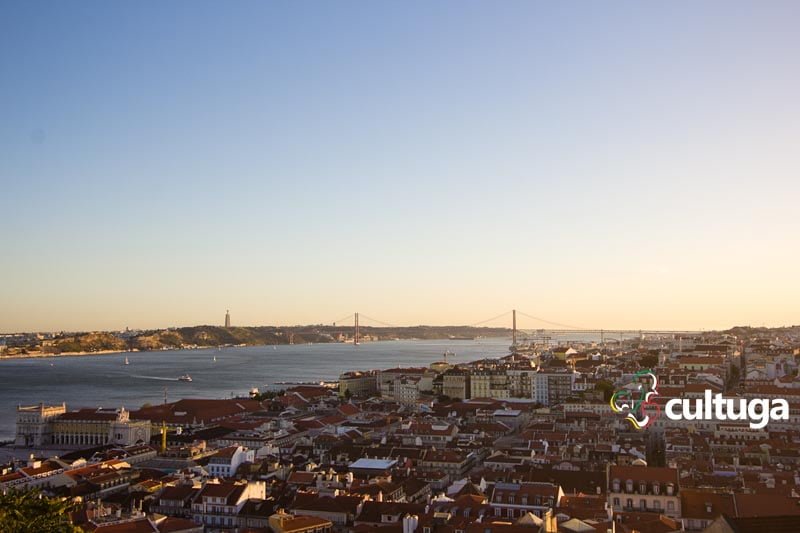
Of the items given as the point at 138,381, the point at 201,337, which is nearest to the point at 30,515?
the point at 138,381

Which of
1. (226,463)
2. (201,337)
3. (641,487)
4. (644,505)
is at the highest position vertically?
(201,337)

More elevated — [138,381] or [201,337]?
[201,337]

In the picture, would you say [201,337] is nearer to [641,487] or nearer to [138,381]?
[138,381]

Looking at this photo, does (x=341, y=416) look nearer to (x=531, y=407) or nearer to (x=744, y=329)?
(x=531, y=407)

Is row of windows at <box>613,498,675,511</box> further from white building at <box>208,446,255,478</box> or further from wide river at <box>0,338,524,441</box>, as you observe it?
wide river at <box>0,338,524,441</box>

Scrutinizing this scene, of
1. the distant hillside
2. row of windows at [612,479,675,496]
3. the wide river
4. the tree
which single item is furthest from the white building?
the distant hillside

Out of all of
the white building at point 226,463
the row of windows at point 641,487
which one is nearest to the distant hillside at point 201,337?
the white building at point 226,463

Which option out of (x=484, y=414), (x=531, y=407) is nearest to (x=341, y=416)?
(x=484, y=414)

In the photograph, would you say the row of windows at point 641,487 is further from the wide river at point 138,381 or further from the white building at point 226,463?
the wide river at point 138,381

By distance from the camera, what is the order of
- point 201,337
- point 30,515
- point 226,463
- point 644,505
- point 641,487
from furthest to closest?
point 201,337 < point 226,463 < point 641,487 < point 644,505 < point 30,515
